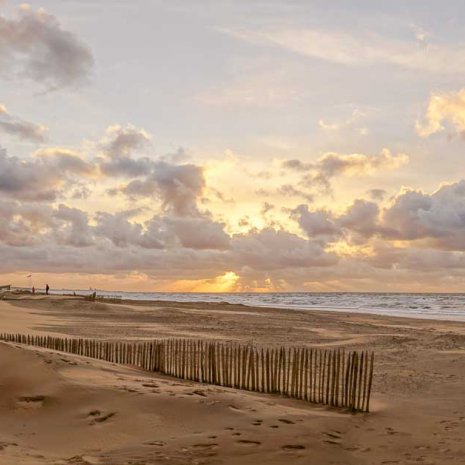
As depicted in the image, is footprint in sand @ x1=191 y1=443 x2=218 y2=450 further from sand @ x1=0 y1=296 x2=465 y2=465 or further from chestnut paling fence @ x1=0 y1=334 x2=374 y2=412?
chestnut paling fence @ x1=0 y1=334 x2=374 y2=412

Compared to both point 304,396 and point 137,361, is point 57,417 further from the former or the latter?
point 137,361

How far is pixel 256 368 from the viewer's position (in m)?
12.5

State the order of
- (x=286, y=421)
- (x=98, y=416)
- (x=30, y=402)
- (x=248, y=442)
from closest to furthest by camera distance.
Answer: (x=248, y=442) < (x=286, y=421) < (x=98, y=416) < (x=30, y=402)

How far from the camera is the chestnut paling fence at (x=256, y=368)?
11.2 m

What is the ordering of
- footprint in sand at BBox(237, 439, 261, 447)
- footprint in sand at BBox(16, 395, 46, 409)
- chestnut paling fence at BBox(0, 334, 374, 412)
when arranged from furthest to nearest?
chestnut paling fence at BBox(0, 334, 374, 412)
footprint in sand at BBox(16, 395, 46, 409)
footprint in sand at BBox(237, 439, 261, 447)

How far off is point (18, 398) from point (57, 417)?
1.22 m

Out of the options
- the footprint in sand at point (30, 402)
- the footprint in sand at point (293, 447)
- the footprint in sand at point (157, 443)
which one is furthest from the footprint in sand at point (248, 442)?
the footprint in sand at point (30, 402)

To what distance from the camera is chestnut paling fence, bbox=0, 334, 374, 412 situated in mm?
11250

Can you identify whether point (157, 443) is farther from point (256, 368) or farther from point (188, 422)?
point (256, 368)

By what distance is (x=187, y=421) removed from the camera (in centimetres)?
951

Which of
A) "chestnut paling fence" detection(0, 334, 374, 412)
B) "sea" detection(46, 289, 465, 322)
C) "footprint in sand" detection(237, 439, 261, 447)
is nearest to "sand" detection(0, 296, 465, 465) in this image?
"footprint in sand" detection(237, 439, 261, 447)

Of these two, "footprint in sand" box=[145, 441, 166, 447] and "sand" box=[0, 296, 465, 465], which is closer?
"sand" box=[0, 296, 465, 465]

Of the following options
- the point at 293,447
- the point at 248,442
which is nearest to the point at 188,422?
the point at 248,442

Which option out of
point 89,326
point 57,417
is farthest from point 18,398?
point 89,326
